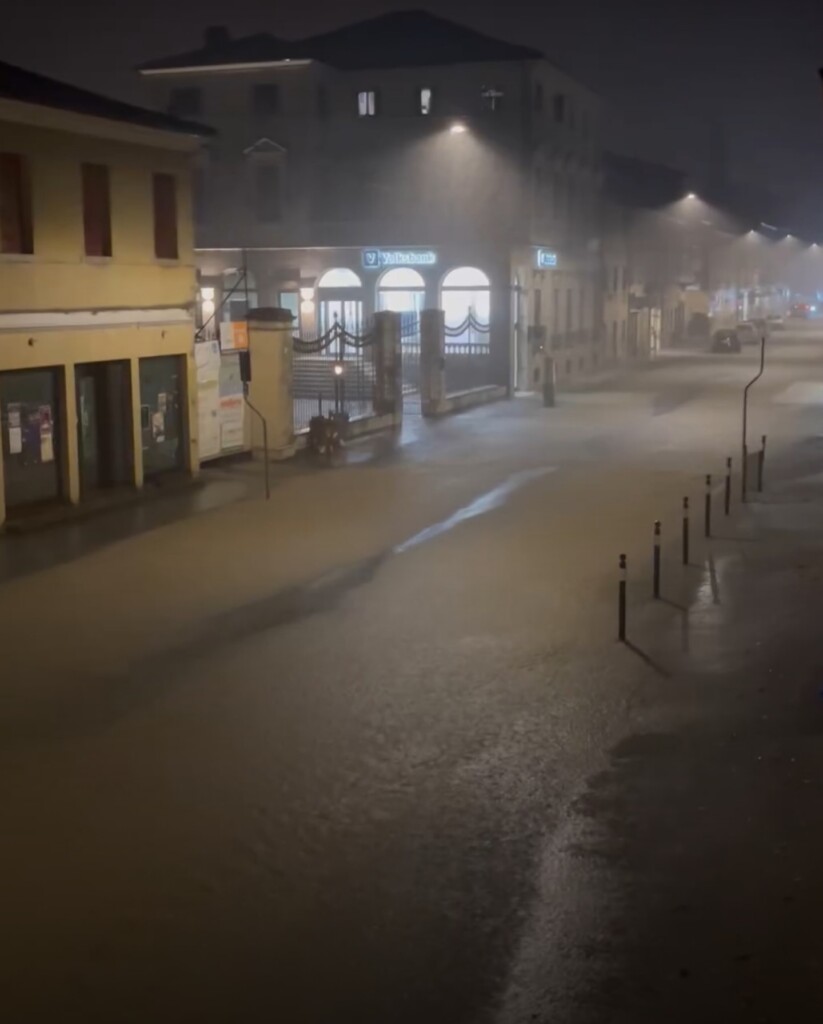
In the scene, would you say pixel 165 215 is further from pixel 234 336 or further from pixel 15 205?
pixel 234 336

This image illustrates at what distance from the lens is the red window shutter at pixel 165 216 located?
74.8 feet

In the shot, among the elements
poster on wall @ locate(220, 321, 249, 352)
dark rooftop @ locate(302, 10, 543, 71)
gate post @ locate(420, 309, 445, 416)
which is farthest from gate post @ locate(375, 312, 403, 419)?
dark rooftop @ locate(302, 10, 543, 71)

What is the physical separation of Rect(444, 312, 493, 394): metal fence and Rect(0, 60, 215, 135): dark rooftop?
73.6 ft

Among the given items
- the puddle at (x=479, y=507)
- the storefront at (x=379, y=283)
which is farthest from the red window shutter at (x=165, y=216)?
the storefront at (x=379, y=283)

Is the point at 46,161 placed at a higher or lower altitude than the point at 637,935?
higher

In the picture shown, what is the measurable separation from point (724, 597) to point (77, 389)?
11182mm

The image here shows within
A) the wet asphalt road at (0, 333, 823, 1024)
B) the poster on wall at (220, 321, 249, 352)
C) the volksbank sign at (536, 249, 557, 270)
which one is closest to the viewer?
the wet asphalt road at (0, 333, 823, 1024)

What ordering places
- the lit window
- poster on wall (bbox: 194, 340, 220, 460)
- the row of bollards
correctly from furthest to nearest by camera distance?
the lit window, poster on wall (bbox: 194, 340, 220, 460), the row of bollards

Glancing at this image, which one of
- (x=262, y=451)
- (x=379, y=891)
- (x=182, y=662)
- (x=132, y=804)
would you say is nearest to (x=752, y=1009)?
(x=379, y=891)

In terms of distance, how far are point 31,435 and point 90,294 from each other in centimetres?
260

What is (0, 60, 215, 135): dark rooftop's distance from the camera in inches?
754

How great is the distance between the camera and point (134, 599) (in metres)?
14.9

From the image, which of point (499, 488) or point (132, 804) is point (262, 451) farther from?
point (132, 804)

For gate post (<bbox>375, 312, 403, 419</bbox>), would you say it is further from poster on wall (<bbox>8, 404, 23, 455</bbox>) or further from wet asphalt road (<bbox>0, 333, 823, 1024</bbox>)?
wet asphalt road (<bbox>0, 333, 823, 1024</bbox>)
